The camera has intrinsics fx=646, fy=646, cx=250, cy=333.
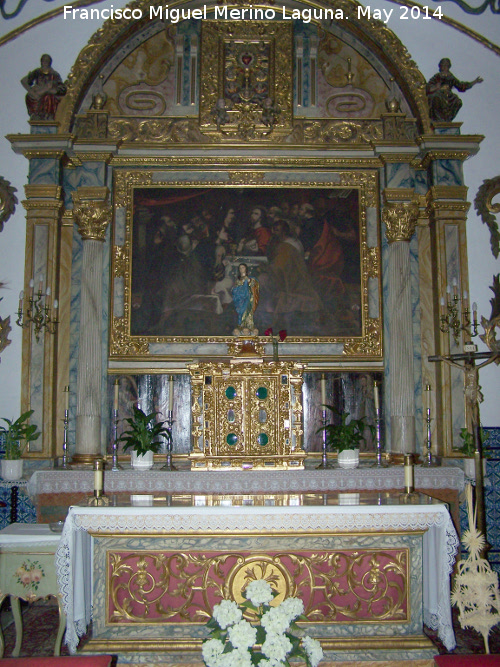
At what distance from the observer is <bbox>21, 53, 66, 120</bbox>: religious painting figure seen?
368 inches

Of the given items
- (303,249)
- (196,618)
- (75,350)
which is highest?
(303,249)

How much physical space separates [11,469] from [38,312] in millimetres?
2087

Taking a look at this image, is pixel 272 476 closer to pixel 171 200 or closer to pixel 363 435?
pixel 363 435

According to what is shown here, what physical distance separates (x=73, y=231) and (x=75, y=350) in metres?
1.77

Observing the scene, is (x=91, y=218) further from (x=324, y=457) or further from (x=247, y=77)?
(x=324, y=457)

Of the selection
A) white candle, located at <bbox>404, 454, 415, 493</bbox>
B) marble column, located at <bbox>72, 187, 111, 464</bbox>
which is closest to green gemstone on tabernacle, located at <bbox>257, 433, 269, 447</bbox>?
marble column, located at <bbox>72, 187, 111, 464</bbox>

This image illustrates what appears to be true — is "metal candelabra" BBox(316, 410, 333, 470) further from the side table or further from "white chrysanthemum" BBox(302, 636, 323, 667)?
"white chrysanthemum" BBox(302, 636, 323, 667)

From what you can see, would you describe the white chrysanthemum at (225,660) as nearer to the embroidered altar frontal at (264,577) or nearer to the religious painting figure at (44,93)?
the embroidered altar frontal at (264,577)

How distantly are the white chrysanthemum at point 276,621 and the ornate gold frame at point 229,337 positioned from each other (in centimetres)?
593

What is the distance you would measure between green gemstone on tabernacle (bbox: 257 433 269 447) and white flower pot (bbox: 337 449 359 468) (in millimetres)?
968

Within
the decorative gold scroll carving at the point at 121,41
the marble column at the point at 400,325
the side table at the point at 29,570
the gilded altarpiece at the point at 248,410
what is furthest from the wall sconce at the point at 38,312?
the marble column at the point at 400,325

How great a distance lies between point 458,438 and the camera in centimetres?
880

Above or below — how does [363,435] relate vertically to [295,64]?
below

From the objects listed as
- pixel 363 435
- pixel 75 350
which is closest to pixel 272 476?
pixel 363 435
